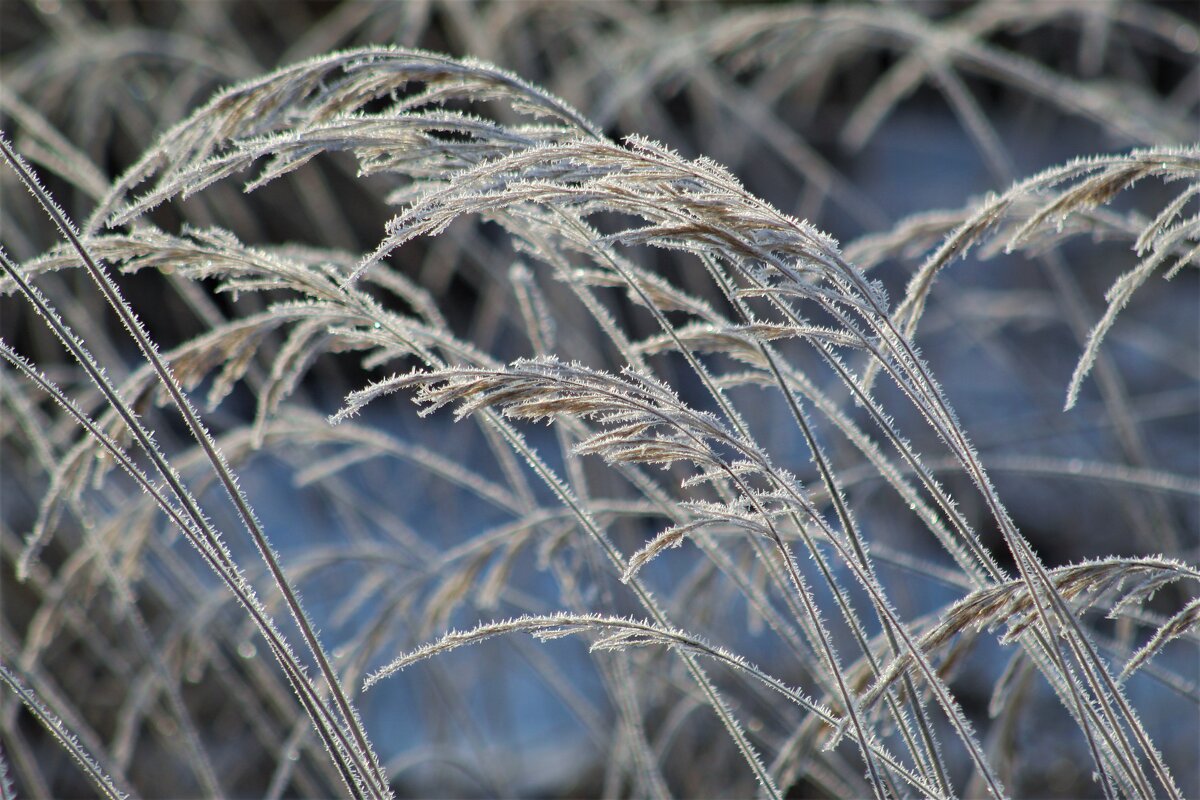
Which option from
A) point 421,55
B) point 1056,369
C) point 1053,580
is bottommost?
point 1053,580

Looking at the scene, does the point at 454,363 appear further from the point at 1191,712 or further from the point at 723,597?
the point at 1191,712

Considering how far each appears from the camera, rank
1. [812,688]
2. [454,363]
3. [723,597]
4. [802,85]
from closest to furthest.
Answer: [454,363] → [723,597] → [812,688] → [802,85]

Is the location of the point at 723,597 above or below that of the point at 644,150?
below

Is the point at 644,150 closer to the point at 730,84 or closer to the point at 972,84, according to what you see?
the point at 730,84

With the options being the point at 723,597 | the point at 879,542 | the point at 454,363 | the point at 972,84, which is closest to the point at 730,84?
the point at 879,542

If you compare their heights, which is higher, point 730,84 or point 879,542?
point 730,84

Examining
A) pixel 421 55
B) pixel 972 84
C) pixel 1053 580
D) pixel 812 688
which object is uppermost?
pixel 972 84

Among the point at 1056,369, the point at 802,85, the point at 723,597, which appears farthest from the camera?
the point at 802,85

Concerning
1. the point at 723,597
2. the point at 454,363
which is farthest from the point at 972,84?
the point at 454,363

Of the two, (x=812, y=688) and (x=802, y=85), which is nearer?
(x=812, y=688)
